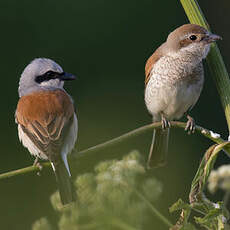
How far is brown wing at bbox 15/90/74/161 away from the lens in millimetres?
2357

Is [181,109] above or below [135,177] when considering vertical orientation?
below

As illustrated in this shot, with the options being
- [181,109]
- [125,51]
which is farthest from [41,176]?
[125,51]

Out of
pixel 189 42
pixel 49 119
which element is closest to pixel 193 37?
pixel 189 42

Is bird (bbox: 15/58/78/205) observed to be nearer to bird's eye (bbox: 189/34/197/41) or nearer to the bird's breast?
the bird's breast

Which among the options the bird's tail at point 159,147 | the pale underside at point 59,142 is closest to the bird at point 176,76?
the bird's tail at point 159,147

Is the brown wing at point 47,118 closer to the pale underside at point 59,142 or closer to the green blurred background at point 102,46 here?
the pale underside at point 59,142

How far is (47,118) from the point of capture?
2.47 meters

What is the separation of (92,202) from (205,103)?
3894mm

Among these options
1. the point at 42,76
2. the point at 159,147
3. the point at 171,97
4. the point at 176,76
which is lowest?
the point at 159,147

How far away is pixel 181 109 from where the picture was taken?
3090 mm

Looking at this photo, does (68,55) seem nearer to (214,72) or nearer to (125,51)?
(125,51)

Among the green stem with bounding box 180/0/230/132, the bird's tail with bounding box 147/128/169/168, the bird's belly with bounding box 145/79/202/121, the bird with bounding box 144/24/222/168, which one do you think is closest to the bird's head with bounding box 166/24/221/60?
the bird with bounding box 144/24/222/168

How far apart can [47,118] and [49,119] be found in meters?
0.02

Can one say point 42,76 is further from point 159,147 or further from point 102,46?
point 102,46
